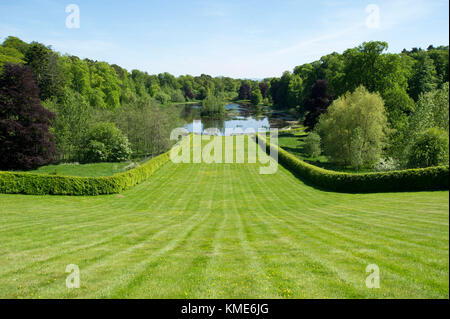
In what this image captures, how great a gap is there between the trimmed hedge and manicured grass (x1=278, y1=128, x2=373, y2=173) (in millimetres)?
7682

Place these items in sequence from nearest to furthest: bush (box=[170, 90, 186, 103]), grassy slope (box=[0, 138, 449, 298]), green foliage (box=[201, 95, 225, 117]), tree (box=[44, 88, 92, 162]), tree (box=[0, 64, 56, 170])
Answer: grassy slope (box=[0, 138, 449, 298])
tree (box=[0, 64, 56, 170])
tree (box=[44, 88, 92, 162])
green foliage (box=[201, 95, 225, 117])
bush (box=[170, 90, 186, 103])

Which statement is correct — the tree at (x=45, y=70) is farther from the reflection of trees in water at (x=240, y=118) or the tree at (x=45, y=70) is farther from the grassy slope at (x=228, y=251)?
the grassy slope at (x=228, y=251)

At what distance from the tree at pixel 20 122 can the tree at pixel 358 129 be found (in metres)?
35.6

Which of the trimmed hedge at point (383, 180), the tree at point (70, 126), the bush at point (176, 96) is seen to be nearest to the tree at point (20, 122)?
the tree at point (70, 126)

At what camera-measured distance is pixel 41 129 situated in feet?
98.9

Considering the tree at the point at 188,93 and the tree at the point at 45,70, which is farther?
the tree at the point at 188,93

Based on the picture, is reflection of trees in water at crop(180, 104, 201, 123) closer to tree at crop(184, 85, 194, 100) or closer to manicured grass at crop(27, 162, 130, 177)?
tree at crop(184, 85, 194, 100)

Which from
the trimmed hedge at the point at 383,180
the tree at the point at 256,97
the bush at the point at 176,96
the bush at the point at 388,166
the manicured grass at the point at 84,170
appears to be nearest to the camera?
the trimmed hedge at the point at 383,180

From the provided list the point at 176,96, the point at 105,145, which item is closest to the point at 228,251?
the point at 105,145

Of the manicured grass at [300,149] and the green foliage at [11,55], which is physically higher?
the green foliage at [11,55]

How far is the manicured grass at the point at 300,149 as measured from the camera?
3254 centimetres

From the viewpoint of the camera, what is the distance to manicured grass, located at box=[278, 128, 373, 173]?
32544mm

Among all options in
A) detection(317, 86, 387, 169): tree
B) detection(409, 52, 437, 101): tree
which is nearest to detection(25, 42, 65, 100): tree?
detection(317, 86, 387, 169): tree

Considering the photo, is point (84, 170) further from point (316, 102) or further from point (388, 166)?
point (316, 102)
